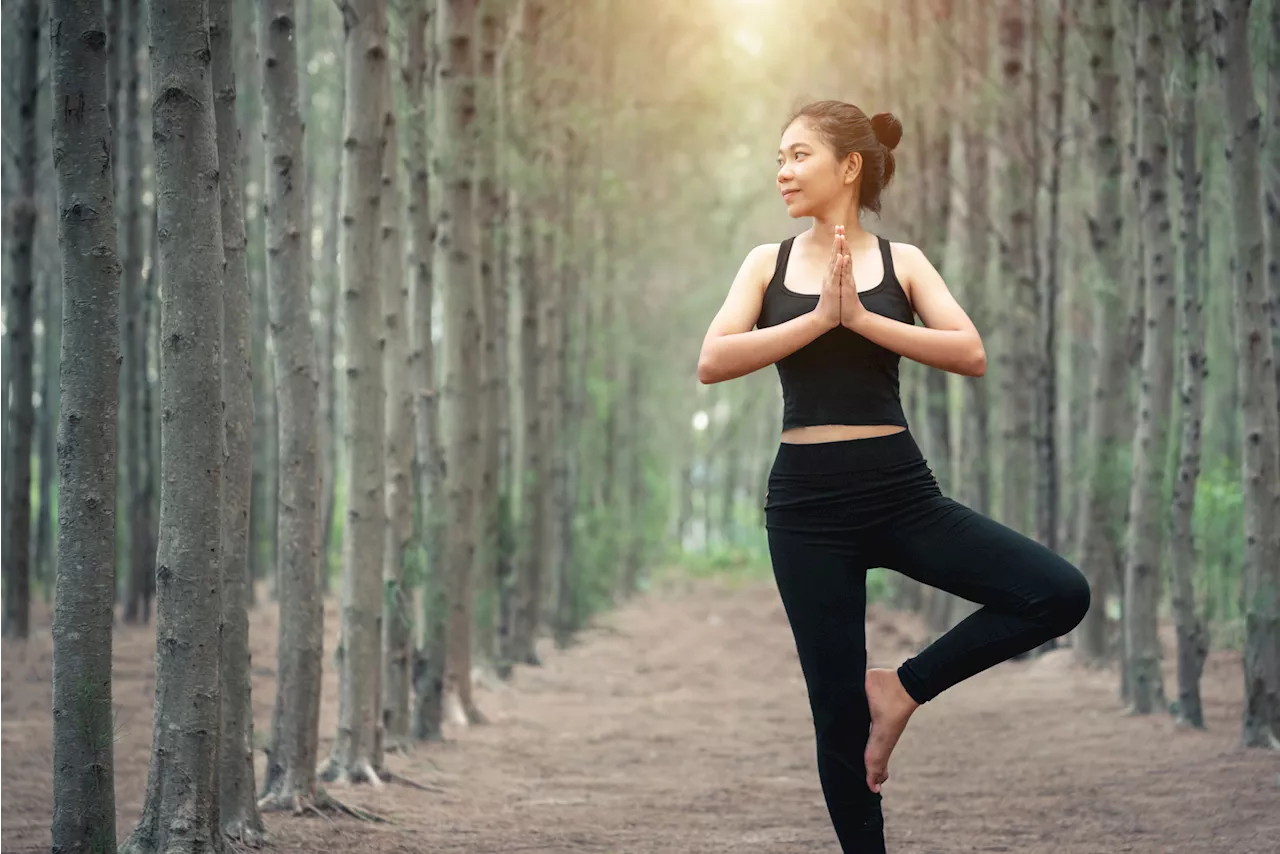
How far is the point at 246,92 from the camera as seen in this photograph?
15195 mm

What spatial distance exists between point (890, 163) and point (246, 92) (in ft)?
41.1

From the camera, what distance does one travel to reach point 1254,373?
7867 millimetres

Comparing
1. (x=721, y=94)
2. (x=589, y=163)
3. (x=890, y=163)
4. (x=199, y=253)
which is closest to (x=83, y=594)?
(x=199, y=253)

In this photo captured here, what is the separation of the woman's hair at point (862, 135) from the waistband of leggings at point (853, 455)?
27.7 inches

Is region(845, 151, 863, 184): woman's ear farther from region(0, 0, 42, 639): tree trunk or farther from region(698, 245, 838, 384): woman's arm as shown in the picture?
region(0, 0, 42, 639): tree trunk

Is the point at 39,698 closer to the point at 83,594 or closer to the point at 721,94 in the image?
the point at 83,594

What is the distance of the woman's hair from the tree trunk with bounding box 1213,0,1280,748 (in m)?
4.68

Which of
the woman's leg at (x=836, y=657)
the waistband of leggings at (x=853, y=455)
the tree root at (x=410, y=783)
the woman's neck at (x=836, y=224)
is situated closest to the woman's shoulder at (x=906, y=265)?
the woman's neck at (x=836, y=224)

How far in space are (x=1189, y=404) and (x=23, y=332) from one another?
31.2ft

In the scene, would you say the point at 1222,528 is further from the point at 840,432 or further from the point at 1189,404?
the point at 840,432

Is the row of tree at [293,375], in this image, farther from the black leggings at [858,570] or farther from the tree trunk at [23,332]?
the black leggings at [858,570]

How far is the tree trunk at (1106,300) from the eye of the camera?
450 inches

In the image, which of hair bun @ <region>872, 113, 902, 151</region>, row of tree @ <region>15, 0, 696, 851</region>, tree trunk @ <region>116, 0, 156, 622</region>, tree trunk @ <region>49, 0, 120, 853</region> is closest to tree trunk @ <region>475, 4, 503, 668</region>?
row of tree @ <region>15, 0, 696, 851</region>

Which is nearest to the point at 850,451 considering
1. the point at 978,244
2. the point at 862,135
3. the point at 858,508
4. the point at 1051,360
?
the point at 858,508
